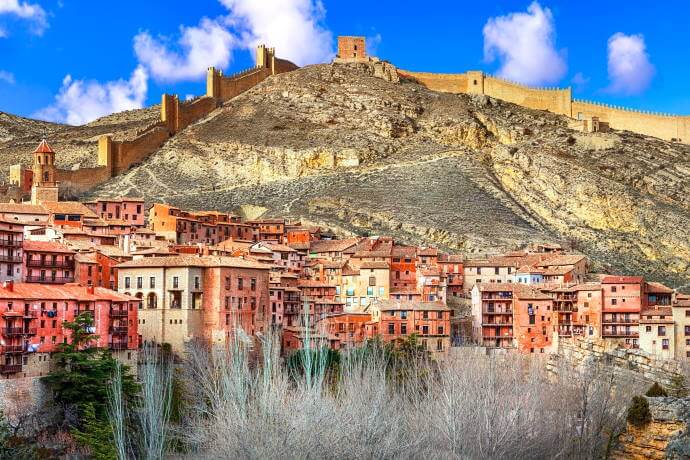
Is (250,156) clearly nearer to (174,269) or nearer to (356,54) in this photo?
(356,54)

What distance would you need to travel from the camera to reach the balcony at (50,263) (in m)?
52.9

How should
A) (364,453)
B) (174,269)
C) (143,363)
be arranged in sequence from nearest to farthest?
(364,453), (143,363), (174,269)

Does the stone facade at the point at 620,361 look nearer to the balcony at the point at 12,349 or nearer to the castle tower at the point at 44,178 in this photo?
the balcony at the point at 12,349

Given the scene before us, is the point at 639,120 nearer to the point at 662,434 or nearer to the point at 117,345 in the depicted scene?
the point at 117,345

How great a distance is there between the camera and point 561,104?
113500 mm

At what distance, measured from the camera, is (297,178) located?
95062 millimetres

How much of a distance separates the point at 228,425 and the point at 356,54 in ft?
292

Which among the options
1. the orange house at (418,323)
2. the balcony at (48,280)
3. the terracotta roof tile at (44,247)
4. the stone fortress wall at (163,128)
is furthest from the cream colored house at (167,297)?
the stone fortress wall at (163,128)

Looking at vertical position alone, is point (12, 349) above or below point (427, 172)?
below

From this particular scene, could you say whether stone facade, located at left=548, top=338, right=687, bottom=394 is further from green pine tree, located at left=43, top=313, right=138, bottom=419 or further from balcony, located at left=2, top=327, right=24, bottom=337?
balcony, located at left=2, top=327, right=24, bottom=337

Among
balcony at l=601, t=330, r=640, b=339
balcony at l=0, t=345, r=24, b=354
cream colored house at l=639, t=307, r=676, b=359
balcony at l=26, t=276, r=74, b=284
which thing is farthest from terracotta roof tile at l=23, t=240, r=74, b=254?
cream colored house at l=639, t=307, r=676, b=359

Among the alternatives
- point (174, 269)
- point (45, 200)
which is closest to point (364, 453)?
point (174, 269)

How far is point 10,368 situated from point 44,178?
44454 millimetres

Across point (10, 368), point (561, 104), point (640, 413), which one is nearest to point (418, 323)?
point (10, 368)
